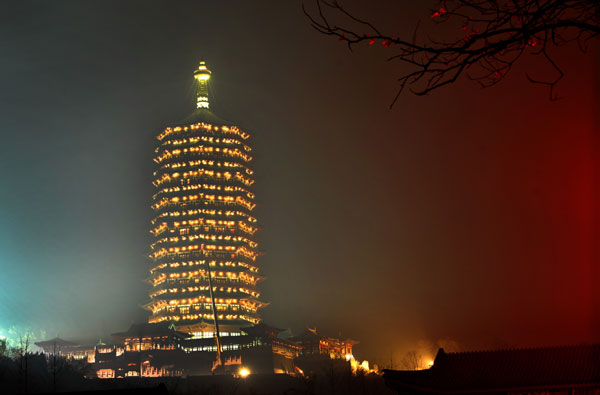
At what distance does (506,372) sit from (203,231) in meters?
62.4


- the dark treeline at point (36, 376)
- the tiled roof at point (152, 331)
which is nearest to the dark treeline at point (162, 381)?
the dark treeline at point (36, 376)

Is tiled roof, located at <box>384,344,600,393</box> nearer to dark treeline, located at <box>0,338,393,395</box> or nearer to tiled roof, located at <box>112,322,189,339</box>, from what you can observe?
dark treeline, located at <box>0,338,393,395</box>

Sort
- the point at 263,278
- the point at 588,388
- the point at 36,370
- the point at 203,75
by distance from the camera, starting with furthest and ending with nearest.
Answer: the point at 203,75 < the point at 263,278 < the point at 36,370 < the point at 588,388

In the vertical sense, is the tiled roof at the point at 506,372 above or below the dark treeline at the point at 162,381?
below

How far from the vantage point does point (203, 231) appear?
8725 centimetres

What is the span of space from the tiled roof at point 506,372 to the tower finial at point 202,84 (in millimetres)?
75154

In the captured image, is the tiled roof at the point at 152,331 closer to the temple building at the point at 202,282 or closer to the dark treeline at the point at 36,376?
the temple building at the point at 202,282

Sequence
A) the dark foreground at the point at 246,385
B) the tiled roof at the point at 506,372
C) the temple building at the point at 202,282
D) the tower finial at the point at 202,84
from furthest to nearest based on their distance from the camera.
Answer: the tower finial at the point at 202,84
the temple building at the point at 202,282
the dark foreground at the point at 246,385
the tiled roof at the point at 506,372

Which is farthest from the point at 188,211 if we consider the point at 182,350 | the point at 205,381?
the point at 205,381

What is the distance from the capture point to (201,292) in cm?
8444

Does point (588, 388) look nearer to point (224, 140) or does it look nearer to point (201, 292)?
point (201, 292)

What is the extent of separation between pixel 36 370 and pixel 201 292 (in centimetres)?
2674

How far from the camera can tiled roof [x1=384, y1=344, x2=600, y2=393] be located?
27.2 metres

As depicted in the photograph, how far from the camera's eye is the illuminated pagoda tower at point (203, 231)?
277 feet
